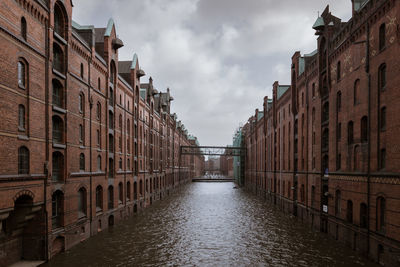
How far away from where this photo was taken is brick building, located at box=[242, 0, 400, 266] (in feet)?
52.3

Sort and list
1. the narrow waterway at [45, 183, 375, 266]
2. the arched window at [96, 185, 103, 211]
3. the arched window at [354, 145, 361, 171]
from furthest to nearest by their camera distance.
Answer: the arched window at [96, 185, 103, 211] < the arched window at [354, 145, 361, 171] < the narrow waterway at [45, 183, 375, 266]

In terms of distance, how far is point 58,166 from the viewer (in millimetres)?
19641

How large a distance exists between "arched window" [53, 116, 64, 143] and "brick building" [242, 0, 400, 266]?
1863 cm

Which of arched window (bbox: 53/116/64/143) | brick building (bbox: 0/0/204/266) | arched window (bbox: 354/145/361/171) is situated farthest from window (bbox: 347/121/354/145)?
arched window (bbox: 53/116/64/143)

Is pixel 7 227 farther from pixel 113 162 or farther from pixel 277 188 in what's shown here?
pixel 277 188

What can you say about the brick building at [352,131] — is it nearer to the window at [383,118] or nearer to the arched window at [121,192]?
the window at [383,118]

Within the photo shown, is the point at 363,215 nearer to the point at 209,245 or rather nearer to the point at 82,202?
the point at 209,245

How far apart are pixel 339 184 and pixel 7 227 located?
68.3 feet

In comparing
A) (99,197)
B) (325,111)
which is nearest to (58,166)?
(99,197)

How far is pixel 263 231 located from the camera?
26.3m

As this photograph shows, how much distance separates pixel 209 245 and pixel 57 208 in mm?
10327

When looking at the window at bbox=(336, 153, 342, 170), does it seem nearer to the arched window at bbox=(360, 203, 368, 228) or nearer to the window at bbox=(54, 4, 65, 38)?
the arched window at bbox=(360, 203, 368, 228)

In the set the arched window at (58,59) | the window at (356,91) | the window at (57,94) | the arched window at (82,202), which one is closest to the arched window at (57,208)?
the arched window at (82,202)

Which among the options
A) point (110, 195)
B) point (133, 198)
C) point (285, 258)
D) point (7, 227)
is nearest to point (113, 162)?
point (110, 195)
